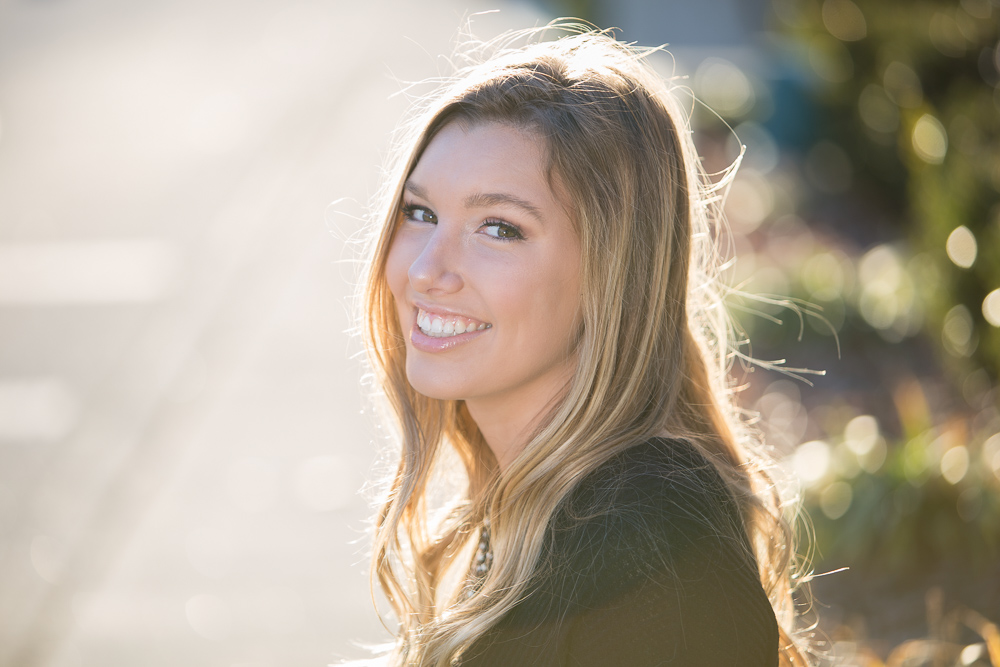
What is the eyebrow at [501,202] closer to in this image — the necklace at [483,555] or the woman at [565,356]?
the woman at [565,356]

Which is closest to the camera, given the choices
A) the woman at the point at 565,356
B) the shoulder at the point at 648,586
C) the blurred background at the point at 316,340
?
the shoulder at the point at 648,586

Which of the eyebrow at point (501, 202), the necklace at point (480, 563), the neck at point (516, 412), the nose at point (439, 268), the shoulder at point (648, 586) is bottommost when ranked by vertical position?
the shoulder at point (648, 586)

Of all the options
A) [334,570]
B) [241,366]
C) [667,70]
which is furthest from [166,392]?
[667,70]

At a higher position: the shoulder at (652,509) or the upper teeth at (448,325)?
the upper teeth at (448,325)

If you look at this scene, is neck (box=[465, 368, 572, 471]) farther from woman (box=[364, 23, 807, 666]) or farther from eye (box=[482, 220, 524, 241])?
eye (box=[482, 220, 524, 241])

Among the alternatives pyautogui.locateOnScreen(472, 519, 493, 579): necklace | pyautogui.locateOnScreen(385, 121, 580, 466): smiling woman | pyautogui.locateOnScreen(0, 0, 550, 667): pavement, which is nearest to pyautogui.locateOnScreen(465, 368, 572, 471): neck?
pyautogui.locateOnScreen(385, 121, 580, 466): smiling woman

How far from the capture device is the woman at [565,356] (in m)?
1.92

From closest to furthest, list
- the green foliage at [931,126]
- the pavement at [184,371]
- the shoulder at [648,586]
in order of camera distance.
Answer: the shoulder at [648,586] < the pavement at [184,371] < the green foliage at [931,126]

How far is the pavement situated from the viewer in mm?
4738

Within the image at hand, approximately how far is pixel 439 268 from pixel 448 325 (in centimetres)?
14

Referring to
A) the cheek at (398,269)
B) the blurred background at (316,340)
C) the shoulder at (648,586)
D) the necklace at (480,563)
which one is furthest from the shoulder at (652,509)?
the blurred background at (316,340)

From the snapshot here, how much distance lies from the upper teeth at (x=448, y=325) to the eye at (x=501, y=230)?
8.6 inches

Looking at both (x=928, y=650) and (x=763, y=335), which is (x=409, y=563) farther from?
(x=763, y=335)

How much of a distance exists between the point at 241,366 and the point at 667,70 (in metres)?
10.2
